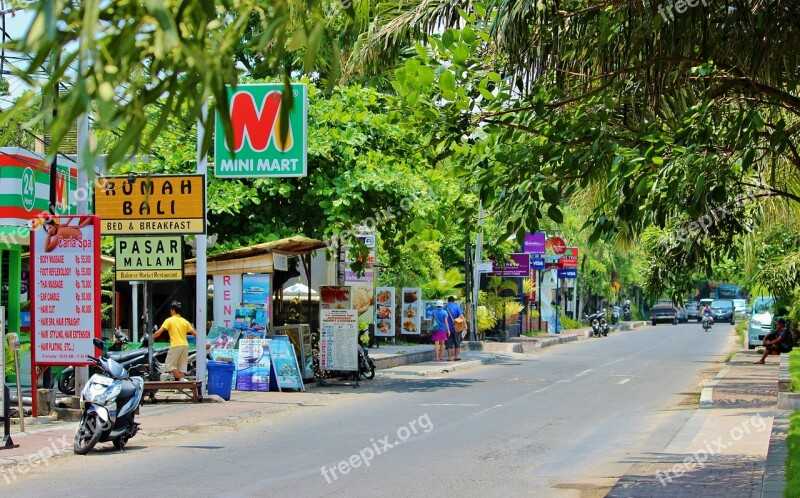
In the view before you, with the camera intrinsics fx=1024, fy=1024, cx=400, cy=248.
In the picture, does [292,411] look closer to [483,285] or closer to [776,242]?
[776,242]

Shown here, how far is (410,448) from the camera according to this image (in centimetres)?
1261

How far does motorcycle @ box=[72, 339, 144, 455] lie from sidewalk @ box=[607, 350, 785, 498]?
599cm

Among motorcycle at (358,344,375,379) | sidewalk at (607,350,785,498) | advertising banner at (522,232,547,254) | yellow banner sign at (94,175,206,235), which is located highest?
advertising banner at (522,232,547,254)

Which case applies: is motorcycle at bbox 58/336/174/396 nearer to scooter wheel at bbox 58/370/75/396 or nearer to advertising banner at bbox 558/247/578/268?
scooter wheel at bbox 58/370/75/396

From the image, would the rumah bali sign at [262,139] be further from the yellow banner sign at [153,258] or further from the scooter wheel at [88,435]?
the scooter wheel at [88,435]

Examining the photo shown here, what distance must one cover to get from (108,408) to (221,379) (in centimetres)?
624

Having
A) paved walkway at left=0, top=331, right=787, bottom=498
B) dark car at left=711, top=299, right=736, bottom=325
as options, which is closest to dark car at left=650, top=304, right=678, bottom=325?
dark car at left=711, top=299, right=736, bottom=325

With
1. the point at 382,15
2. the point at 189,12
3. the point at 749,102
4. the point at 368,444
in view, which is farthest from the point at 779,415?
the point at 189,12

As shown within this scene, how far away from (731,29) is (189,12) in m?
8.04

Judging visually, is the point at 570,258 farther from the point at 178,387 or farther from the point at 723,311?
the point at 178,387

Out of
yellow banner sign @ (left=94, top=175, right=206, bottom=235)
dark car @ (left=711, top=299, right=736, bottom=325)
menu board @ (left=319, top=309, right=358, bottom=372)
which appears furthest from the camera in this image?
dark car @ (left=711, top=299, right=736, bottom=325)

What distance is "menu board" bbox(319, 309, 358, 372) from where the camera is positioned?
2208 cm

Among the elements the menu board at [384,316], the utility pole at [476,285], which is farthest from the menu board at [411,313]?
the utility pole at [476,285]

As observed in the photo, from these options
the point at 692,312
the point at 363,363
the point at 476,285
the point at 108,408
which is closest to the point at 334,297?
the point at 363,363
